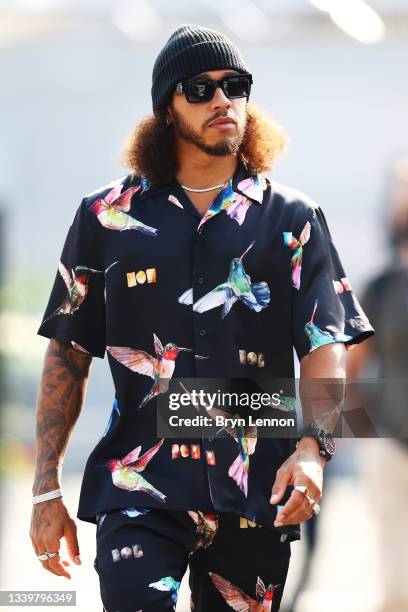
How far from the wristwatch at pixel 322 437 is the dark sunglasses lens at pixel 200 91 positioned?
38.5 inches

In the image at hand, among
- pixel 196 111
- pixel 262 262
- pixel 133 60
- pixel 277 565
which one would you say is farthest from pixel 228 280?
pixel 133 60

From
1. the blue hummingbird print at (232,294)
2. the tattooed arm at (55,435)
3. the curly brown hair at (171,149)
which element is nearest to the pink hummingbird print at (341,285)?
the blue hummingbird print at (232,294)

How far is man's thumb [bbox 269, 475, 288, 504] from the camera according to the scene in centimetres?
368

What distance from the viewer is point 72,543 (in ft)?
13.4

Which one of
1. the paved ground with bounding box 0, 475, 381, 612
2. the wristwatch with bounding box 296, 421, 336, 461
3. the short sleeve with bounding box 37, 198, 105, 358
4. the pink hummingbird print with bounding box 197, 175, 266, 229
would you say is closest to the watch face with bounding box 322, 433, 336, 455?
the wristwatch with bounding box 296, 421, 336, 461

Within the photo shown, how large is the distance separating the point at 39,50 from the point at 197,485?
8.58 m

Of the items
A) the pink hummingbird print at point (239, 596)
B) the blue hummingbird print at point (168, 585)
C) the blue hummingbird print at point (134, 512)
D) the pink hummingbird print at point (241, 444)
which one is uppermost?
the pink hummingbird print at point (241, 444)

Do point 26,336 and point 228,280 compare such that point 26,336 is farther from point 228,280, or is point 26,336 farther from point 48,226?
Answer: point 228,280

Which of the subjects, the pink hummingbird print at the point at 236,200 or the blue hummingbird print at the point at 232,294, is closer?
the blue hummingbird print at the point at 232,294

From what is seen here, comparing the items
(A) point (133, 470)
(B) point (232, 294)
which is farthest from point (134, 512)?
(B) point (232, 294)

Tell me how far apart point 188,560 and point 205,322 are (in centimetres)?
65

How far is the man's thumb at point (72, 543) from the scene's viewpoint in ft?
13.4

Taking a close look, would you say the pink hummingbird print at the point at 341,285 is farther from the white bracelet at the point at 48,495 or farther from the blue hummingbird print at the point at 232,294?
the white bracelet at the point at 48,495

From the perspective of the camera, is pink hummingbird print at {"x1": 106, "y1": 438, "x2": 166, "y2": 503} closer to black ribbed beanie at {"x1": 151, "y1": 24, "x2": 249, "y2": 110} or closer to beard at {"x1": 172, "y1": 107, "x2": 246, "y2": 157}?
beard at {"x1": 172, "y1": 107, "x2": 246, "y2": 157}
